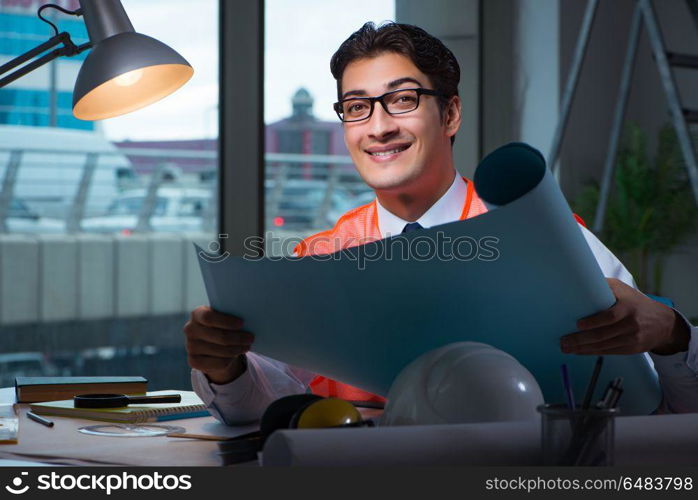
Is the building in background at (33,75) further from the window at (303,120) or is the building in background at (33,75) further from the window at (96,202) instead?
the window at (303,120)

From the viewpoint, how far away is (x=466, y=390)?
2.29ft

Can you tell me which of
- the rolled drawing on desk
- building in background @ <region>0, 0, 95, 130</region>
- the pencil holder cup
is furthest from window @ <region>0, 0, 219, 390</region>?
the pencil holder cup

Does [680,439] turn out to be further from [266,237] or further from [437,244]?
[266,237]

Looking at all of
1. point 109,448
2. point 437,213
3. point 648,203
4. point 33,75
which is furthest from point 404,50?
point 648,203

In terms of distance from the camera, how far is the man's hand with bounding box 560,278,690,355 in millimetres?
764

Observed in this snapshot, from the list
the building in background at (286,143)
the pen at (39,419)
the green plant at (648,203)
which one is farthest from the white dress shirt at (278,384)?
the green plant at (648,203)

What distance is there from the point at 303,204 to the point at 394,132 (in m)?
1.68

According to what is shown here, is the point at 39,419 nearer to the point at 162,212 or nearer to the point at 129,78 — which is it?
the point at 129,78

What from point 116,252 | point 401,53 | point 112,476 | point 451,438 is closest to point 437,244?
point 451,438

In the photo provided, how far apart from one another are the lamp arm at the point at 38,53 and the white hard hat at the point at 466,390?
2.60 feet

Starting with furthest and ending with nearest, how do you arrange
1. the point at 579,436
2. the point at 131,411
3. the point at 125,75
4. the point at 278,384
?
the point at 125,75, the point at 278,384, the point at 131,411, the point at 579,436

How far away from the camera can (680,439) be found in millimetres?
675

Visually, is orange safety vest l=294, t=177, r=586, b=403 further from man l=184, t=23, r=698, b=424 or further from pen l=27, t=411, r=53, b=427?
pen l=27, t=411, r=53, b=427

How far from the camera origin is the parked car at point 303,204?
10.00ft
